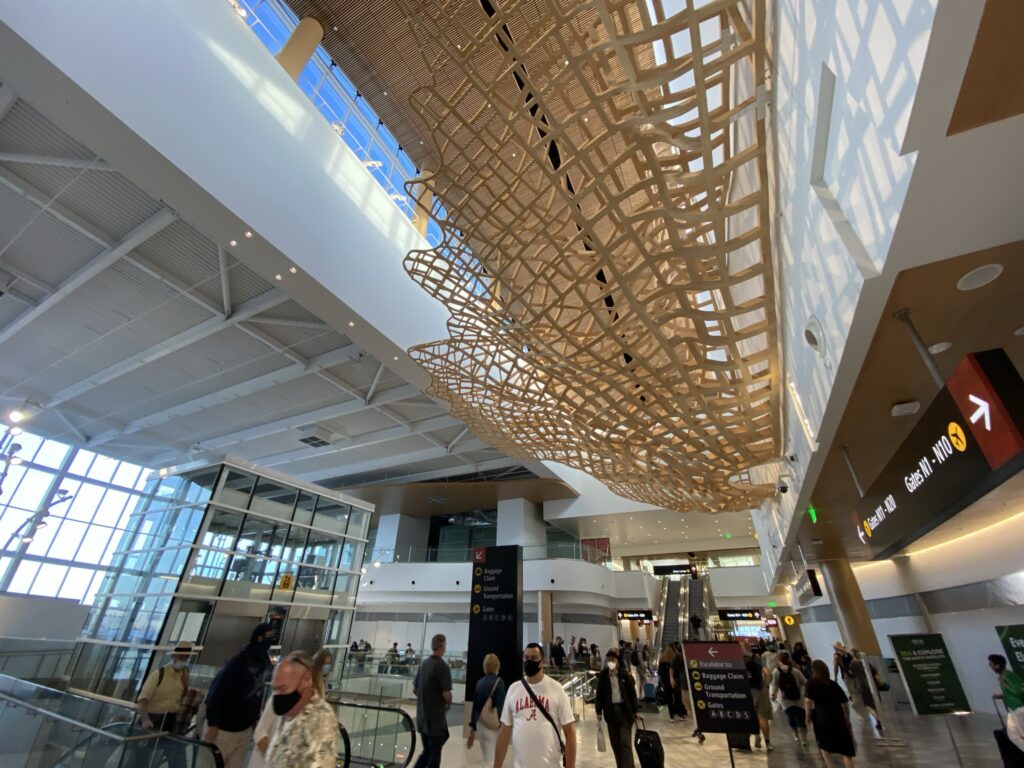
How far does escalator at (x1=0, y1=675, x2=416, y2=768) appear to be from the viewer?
3.05 m

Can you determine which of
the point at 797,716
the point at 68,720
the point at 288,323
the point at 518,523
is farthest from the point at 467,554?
the point at 68,720

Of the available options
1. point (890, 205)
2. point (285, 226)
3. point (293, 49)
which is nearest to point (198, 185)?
point (285, 226)

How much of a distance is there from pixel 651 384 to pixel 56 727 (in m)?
5.62

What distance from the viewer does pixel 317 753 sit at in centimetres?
197

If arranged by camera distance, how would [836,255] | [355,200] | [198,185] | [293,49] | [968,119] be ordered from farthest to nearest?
1. [355,200]
2. [293,49]
3. [198,185]
4. [836,255]
5. [968,119]

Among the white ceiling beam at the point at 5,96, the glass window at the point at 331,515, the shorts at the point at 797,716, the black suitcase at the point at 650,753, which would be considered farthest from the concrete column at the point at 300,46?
the shorts at the point at 797,716

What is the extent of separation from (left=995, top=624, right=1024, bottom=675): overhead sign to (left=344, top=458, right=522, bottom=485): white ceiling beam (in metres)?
13.7

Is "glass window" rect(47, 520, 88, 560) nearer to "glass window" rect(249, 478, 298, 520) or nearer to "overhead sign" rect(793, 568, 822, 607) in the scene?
"glass window" rect(249, 478, 298, 520)

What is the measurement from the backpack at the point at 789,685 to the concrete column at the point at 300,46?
40.7ft

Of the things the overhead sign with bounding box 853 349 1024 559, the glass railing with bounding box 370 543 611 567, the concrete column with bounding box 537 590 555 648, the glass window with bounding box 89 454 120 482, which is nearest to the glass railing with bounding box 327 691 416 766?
the overhead sign with bounding box 853 349 1024 559

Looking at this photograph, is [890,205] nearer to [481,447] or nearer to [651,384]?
[651,384]

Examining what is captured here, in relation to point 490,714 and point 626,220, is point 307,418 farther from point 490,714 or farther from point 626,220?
point 626,220

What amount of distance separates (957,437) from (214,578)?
10539 mm

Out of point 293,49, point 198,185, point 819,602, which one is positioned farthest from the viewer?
point 819,602
